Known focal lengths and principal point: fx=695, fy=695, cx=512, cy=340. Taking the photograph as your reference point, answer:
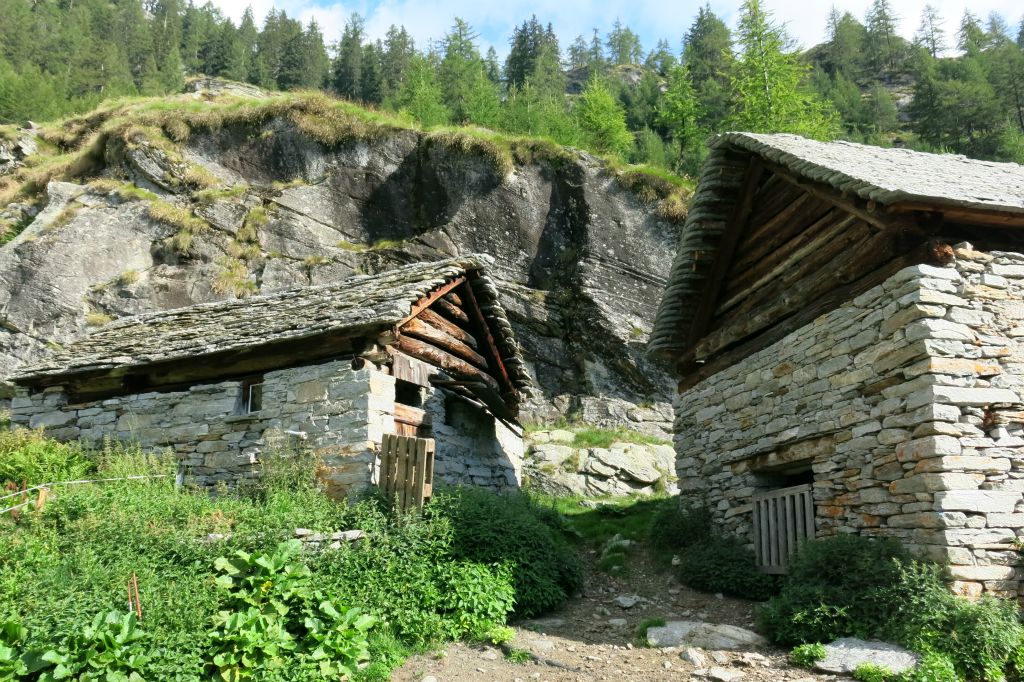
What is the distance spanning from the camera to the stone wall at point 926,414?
23.7ft

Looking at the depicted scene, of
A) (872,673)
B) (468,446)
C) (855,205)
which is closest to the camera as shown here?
(872,673)

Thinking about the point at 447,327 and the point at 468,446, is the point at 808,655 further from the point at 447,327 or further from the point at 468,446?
the point at 447,327

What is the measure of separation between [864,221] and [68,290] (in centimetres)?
2275

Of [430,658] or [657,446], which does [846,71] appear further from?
[430,658]

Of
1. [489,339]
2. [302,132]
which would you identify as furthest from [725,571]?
[302,132]

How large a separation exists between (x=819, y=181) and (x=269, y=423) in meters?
9.04

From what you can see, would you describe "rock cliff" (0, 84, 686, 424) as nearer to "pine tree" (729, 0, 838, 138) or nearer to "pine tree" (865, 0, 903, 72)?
"pine tree" (729, 0, 838, 138)

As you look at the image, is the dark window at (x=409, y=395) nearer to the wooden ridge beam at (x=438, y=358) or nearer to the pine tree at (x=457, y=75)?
the wooden ridge beam at (x=438, y=358)

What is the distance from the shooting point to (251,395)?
11.9 m

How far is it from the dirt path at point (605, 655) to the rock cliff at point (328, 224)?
13.9 metres

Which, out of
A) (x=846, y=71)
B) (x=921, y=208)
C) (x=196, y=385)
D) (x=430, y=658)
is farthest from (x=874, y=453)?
(x=846, y=71)

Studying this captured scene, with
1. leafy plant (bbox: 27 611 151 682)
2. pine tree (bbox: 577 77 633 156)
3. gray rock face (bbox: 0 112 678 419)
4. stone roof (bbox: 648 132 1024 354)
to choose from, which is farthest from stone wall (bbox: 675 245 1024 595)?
pine tree (bbox: 577 77 633 156)

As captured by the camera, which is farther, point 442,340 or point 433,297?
point 442,340

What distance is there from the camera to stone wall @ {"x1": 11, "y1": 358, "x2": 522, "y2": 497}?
10.6m
